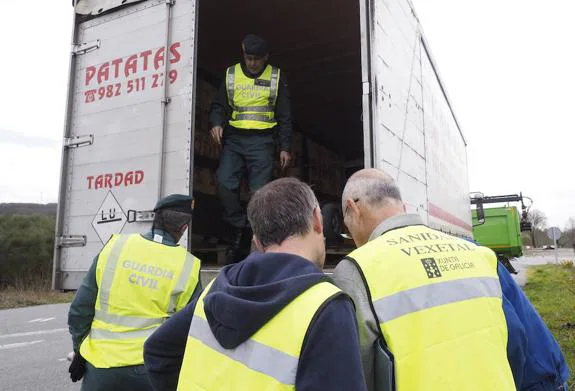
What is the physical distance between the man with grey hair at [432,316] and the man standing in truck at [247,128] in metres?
2.40

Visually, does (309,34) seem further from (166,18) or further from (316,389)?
(316,389)

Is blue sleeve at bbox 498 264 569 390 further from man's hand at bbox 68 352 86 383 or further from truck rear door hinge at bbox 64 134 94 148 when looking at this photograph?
truck rear door hinge at bbox 64 134 94 148

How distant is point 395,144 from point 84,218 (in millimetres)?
2437

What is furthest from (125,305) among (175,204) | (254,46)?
(254,46)

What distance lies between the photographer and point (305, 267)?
4.20 feet

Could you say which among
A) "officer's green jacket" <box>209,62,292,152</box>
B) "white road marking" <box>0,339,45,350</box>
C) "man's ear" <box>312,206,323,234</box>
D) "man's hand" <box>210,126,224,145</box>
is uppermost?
"officer's green jacket" <box>209,62,292,152</box>

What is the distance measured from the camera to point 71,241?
12.3 feet

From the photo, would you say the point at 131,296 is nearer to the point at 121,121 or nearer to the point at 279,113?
the point at 121,121

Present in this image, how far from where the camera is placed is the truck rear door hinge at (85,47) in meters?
3.92

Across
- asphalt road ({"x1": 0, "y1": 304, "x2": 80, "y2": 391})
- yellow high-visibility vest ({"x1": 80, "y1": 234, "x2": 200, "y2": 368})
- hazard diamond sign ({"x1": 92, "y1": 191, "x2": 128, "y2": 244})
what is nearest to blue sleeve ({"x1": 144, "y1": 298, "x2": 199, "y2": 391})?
yellow high-visibility vest ({"x1": 80, "y1": 234, "x2": 200, "y2": 368})

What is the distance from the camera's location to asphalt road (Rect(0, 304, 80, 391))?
565 cm

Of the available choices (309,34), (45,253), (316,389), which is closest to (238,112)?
(309,34)

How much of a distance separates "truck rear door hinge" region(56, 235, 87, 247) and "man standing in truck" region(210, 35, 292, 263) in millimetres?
1108

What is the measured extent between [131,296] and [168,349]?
1.01 metres
